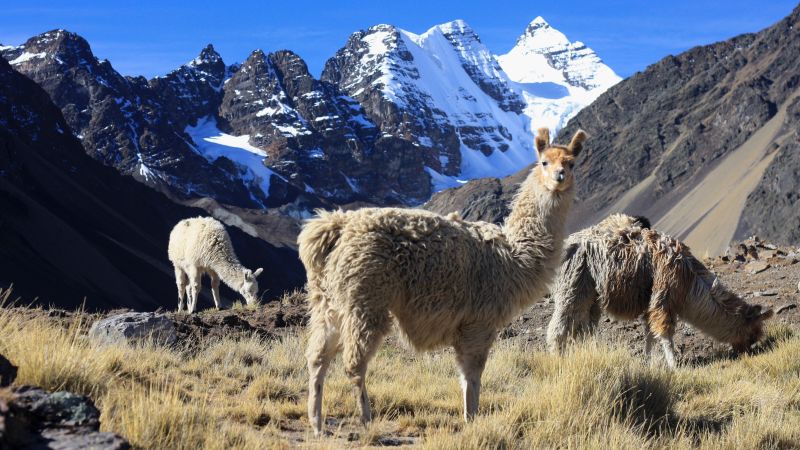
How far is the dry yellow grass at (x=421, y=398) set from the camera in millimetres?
5531

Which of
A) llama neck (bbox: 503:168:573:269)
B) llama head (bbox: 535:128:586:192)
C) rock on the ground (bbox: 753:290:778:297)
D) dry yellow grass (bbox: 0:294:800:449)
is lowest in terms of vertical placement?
dry yellow grass (bbox: 0:294:800:449)

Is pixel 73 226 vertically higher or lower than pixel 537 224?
lower

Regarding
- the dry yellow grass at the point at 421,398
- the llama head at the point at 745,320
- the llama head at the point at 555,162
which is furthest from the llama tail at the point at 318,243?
the llama head at the point at 745,320

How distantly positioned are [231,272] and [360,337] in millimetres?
12954

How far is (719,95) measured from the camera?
154m

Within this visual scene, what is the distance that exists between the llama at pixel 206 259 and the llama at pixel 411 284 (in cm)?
1192

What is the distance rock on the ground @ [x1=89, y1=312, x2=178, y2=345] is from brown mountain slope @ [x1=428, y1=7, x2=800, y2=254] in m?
90.6

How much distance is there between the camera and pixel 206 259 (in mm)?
18312

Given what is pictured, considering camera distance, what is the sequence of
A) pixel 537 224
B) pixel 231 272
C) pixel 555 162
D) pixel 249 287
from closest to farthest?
pixel 537 224, pixel 555 162, pixel 231 272, pixel 249 287

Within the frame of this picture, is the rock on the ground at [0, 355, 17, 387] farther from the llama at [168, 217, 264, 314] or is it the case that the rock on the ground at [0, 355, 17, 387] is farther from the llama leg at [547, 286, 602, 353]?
the llama at [168, 217, 264, 314]

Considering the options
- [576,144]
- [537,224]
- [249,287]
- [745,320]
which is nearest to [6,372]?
[537,224]

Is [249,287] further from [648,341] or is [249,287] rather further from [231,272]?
[648,341]

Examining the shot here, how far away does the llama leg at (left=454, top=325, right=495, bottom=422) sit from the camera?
21.5 ft

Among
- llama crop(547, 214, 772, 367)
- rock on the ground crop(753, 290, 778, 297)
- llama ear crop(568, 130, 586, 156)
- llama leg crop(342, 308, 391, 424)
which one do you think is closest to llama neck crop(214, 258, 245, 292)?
llama crop(547, 214, 772, 367)
